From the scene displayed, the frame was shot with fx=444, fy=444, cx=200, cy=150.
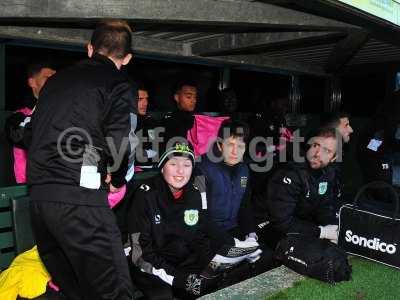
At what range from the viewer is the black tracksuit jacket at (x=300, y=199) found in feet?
11.5

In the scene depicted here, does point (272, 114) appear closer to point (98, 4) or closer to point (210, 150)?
point (210, 150)

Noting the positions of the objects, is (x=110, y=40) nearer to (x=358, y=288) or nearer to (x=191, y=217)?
(x=191, y=217)

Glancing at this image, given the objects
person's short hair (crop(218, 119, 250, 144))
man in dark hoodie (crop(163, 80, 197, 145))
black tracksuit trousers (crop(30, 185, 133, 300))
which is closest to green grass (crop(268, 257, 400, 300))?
black tracksuit trousers (crop(30, 185, 133, 300))

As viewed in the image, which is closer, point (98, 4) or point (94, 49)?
point (94, 49)

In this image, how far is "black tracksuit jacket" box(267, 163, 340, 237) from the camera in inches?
138

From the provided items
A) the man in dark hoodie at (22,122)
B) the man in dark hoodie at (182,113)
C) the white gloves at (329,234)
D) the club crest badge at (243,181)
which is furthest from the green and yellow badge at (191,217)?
the man in dark hoodie at (182,113)

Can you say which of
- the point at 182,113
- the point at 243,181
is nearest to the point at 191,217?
the point at 243,181

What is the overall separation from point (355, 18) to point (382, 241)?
1.86 m

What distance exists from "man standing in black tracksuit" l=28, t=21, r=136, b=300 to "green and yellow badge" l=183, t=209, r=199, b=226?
0.90 metres

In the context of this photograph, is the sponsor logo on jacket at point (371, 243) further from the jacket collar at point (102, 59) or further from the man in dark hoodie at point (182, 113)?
the jacket collar at point (102, 59)

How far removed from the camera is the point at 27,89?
4.14 metres

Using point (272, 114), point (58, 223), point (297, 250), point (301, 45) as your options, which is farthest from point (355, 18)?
point (58, 223)

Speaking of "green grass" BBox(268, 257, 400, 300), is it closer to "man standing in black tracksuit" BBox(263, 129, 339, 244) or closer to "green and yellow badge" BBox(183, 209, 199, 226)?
"man standing in black tracksuit" BBox(263, 129, 339, 244)

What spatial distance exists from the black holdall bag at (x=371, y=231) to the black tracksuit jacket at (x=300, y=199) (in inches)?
10.7
